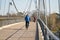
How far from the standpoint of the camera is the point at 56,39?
307 centimetres

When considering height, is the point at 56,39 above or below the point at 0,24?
above

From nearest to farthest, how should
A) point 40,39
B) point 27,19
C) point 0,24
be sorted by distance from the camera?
point 40,39, point 27,19, point 0,24

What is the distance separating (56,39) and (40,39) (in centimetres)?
560

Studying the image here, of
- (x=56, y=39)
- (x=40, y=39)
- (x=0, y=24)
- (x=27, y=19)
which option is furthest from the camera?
(x=0, y=24)

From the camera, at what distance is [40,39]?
28.3ft

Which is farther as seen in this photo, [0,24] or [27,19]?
[0,24]

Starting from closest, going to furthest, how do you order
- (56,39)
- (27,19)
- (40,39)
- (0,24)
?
(56,39)
(40,39)
(27,19)
(0,24)

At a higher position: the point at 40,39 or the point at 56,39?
the point at 56,39

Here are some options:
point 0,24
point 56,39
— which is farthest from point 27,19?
point 56,39

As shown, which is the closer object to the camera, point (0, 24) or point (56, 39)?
point (56, 39)

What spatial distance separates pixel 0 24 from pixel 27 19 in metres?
6.05

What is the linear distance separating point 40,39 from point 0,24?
14743 millimetres

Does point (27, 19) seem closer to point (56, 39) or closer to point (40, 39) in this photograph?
point (40, 39)

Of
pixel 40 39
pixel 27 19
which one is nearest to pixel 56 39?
pixel 40 39
